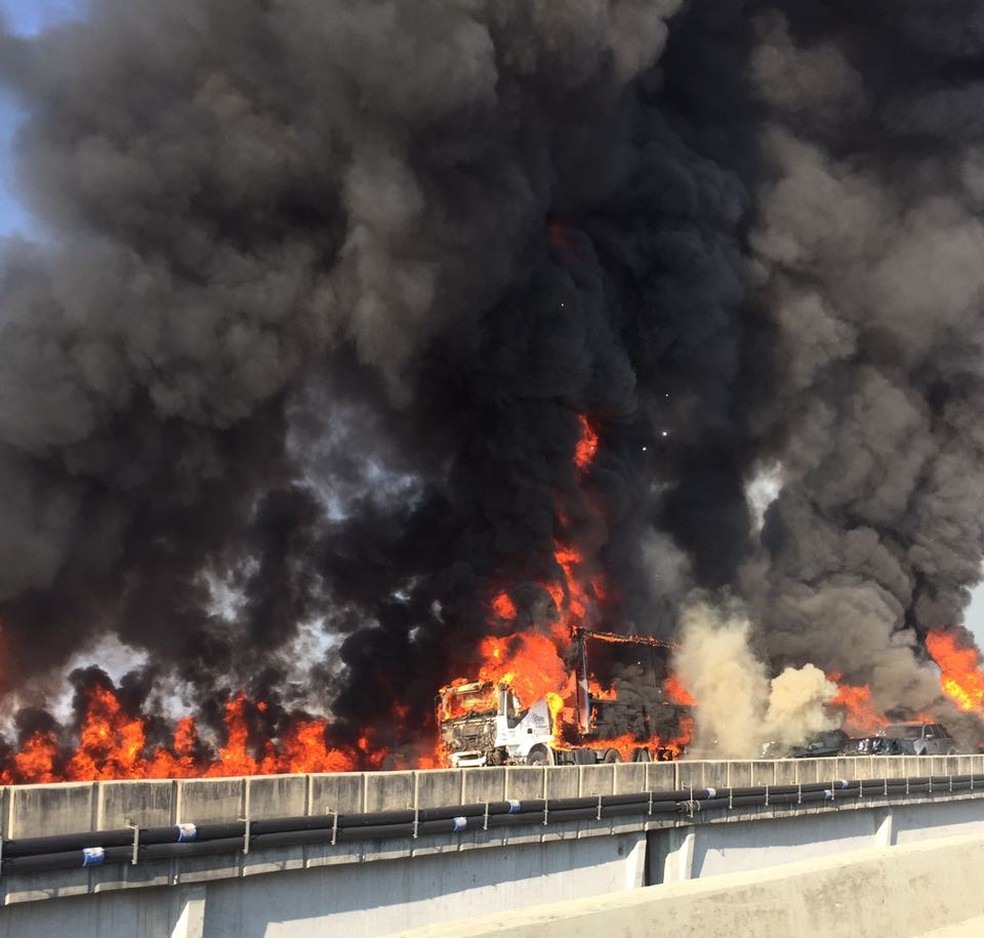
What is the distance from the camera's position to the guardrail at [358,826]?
11891 mm

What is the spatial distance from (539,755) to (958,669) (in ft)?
88.5

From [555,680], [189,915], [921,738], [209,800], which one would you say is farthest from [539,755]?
[189,915]

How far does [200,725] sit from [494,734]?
46.5ft

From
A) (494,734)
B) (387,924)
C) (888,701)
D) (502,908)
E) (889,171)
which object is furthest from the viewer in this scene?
(889,171)

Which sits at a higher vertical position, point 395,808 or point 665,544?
point 665,544

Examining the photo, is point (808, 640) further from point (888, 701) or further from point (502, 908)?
point (502, 908)

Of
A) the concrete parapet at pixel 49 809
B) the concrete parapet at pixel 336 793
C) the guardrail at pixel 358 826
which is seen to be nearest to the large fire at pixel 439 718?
the guardrail at pixel 358 826

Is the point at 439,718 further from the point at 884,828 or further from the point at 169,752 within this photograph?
the point at 884,828

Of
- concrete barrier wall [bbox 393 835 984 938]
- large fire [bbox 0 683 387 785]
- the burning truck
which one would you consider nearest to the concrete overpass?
concrete barrier wall [bbox 393 835 984 938]

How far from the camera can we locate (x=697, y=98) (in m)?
54.4

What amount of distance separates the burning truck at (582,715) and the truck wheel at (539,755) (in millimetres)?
24

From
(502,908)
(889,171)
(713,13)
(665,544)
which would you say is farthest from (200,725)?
(889,171)

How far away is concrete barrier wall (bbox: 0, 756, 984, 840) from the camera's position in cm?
1219

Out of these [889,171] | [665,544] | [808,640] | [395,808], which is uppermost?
[889,171]
